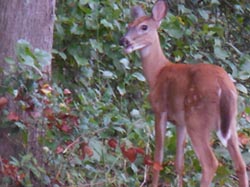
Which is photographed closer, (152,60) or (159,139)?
(159,139)

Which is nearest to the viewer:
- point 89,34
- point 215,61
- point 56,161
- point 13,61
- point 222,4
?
point 13,61

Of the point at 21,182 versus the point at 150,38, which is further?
the point at 150,38

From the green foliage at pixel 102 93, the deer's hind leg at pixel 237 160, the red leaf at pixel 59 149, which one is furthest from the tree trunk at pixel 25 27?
the deer's hind leg at pixel 237 160

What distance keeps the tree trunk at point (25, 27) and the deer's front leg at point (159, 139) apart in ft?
2.84

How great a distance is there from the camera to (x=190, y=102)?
599cm

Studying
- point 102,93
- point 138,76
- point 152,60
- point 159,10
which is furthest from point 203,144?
point 102,93

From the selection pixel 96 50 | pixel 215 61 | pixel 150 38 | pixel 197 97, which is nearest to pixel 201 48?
pixel 215 61

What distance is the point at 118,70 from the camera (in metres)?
8.10

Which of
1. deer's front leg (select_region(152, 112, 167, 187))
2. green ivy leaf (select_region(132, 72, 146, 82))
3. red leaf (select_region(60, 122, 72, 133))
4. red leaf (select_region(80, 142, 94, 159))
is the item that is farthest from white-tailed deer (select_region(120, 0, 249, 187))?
green ivy leaf (select_region(132, 72, 146, 82))

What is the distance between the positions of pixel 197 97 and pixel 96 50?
206 centimetres

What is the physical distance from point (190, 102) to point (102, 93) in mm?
2282

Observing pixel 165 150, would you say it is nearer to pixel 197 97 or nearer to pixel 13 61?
pixel 197 97

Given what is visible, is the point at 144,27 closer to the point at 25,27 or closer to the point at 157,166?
the point at 25,27

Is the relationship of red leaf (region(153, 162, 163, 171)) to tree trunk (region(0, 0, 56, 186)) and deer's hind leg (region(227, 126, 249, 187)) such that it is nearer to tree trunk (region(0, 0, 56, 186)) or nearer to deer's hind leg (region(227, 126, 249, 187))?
deer's hind leg (region(227, 126, 249, 187))
